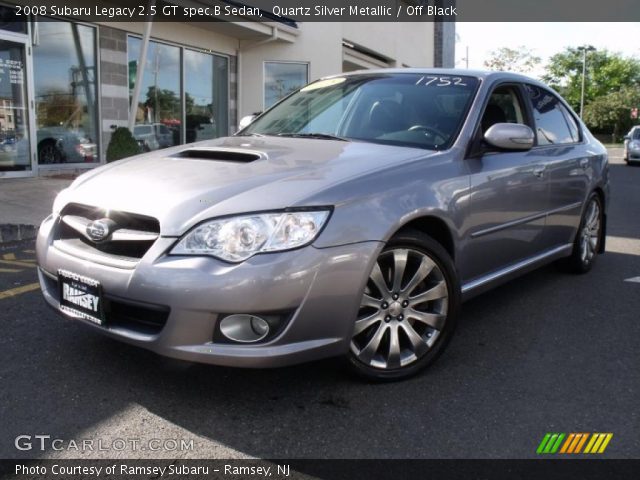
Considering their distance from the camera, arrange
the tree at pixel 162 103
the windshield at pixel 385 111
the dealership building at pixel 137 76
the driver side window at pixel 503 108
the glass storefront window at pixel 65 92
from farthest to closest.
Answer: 1. the tree at pixel 162 103
2. the glass storefront window at pixel 65 92
3. the dealership building at pixel 137 76
4. the driver side window at pixel 503 108
5. the windshield at pixel 385 111

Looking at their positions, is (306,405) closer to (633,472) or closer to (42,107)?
(633,472)

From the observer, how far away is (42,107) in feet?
33.0

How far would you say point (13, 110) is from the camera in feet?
31.4

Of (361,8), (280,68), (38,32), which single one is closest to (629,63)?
(361,8)

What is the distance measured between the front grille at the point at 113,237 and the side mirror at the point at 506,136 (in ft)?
6.44

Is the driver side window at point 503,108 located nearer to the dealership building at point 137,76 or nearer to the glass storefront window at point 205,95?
the dealership building at point 137,76

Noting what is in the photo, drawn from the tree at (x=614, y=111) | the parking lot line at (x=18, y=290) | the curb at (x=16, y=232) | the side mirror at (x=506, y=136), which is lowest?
the parking lot line at (x=18, y=290)

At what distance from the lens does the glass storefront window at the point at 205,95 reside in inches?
513

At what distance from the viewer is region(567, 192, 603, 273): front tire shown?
5.15 meters

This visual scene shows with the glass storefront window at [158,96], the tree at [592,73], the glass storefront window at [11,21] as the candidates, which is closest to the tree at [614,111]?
the tree at [592,73]

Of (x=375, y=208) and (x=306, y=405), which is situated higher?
(x=375, y=208)

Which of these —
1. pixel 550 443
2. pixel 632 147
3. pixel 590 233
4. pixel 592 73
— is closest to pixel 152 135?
pixel 590 233

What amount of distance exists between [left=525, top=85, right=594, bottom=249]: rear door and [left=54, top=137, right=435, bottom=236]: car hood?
152 centimetres

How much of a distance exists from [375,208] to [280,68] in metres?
12.7
